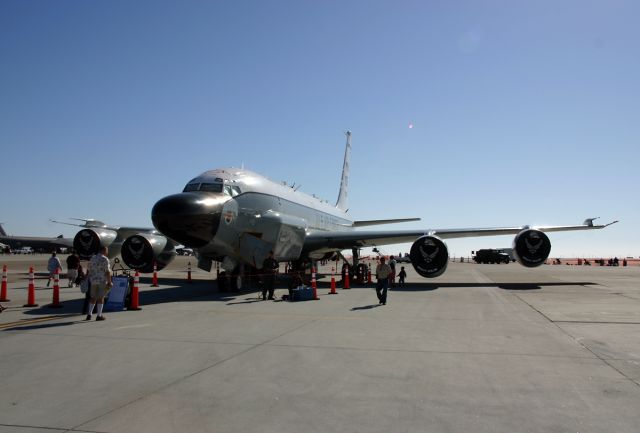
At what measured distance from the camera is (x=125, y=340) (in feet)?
26.2

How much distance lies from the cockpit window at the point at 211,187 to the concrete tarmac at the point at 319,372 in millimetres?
5865

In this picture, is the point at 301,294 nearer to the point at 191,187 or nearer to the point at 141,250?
the point at 191,187

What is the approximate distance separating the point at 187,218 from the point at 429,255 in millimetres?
10576

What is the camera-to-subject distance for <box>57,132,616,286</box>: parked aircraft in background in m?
14.8

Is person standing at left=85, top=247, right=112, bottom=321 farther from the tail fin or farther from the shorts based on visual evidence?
the tail fin

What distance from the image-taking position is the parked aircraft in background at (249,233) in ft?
48.4

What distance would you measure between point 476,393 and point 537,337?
13.3 ft

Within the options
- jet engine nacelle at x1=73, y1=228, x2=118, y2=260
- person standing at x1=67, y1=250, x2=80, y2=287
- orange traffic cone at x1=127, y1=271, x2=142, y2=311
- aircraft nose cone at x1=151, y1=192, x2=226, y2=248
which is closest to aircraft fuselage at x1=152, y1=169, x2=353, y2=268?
aircraft nose cone at x1=151, y1=192, x2=226, y2=248

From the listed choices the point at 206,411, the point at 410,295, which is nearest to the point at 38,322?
the point at 206,411

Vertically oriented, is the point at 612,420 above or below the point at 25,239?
below

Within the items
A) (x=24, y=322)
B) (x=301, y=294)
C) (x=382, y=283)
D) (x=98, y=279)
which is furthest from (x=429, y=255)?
(x=24, y=322)

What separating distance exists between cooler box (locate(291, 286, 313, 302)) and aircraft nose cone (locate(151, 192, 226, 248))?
10.9 ft

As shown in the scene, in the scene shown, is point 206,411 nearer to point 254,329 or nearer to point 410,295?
point 254,329

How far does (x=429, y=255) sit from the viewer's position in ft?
65.1
